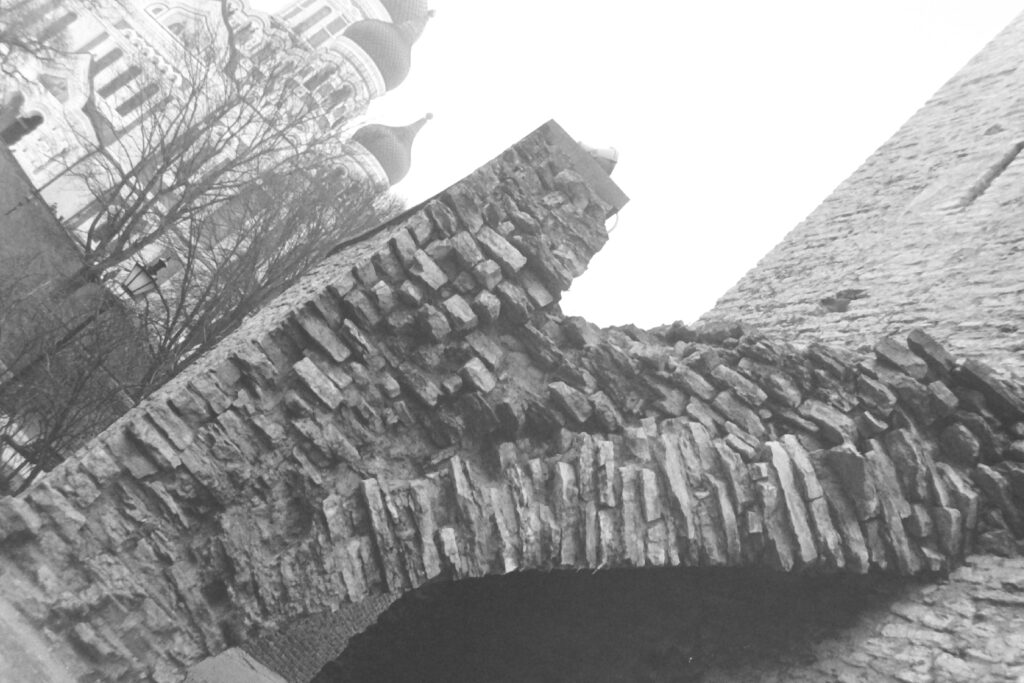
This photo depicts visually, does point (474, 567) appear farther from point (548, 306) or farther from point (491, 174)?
point (491, 174)

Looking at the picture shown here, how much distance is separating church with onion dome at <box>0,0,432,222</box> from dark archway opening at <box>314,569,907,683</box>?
10680mm

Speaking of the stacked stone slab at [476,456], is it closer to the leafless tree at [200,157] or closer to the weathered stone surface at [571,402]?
the weathered stone surface at [571,402]

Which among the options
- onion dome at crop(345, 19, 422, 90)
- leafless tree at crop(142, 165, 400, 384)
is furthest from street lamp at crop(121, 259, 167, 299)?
onion dome at crop(345, 19, 422, 90)

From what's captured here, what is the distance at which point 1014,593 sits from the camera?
2.96 m

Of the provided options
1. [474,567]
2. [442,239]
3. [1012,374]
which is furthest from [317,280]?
[1012,374]

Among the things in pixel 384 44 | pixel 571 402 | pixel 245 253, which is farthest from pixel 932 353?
pixel 384 44

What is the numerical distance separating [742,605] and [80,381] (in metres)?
6.23

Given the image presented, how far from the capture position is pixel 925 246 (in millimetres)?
5512

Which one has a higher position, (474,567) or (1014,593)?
(474,567)

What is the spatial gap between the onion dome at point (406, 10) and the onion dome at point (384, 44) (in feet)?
5.21

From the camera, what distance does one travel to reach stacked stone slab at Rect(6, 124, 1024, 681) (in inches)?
97.6

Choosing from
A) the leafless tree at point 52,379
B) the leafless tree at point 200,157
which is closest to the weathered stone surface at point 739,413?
the leafless tree at point 52,379

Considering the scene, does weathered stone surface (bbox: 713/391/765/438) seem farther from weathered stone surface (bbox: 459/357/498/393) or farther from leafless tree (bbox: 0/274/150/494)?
leafless tree (bbox: 0/274/150/494)

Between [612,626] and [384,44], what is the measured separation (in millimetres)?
31718
